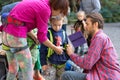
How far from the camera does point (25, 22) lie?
340 cm

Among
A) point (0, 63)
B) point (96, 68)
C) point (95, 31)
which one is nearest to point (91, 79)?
point (96, 68)

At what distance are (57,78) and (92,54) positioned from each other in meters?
0.94

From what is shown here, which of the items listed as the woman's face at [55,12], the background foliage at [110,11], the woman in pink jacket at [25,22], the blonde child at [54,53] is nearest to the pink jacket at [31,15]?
the woman in pink jacket at [25,22]

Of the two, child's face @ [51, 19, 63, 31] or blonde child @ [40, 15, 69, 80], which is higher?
child's face @ [51, 19, 63, 31]

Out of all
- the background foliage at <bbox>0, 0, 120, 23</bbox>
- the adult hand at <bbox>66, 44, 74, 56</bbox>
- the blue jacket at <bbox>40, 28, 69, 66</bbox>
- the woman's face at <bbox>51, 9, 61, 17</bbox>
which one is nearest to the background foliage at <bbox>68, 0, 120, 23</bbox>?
the background foliage at <bbox>0, 0, 120, 23</bbox>

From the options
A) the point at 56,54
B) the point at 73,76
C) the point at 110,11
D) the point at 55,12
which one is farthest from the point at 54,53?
the point at 110,11

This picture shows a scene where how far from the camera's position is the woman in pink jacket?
3346mm

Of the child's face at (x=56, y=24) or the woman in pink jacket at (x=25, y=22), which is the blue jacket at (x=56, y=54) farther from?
the woman in pink jacket at (x=25, y=22)

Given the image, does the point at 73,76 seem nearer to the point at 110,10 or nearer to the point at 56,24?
the point at 56,24

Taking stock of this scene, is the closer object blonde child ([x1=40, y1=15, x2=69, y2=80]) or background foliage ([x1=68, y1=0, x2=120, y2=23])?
blonde child ([x1=40, y1=15, x2=69, y2=80])

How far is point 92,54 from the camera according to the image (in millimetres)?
3445

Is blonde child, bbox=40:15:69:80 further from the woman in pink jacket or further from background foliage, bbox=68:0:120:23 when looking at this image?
background foliage, bbox=68:0:120:23

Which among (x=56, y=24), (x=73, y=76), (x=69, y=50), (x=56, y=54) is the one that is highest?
(x=56, y=24)

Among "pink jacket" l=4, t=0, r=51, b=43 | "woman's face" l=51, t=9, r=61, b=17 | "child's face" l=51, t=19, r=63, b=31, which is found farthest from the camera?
"child's face" l=51, t=19, r=63, b=31
